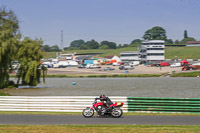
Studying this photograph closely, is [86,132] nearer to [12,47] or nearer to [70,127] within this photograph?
[70,127]

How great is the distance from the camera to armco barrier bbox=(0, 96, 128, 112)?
70.0ft

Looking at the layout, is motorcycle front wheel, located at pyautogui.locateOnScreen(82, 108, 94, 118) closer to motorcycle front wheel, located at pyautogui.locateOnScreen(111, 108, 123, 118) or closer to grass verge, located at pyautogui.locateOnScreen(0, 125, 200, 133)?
motorcycle front wheel, located at pyautogui.locateOnScreen(111, 108, 123, 118)

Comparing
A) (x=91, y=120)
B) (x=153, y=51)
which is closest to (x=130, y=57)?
(x=153, y=51)

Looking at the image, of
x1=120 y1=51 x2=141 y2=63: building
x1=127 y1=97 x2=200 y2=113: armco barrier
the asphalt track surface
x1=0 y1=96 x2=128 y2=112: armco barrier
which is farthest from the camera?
x1=120 y1=51 x2=141 y2=63: building

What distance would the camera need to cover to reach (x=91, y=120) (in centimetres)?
1781

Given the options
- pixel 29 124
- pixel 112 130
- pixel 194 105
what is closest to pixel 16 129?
pixel 29 124

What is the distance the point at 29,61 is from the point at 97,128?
42.5 meters

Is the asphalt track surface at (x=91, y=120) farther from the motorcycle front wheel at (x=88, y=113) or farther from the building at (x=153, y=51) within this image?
the building at (x=153, y=51)

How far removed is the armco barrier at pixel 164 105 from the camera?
20100mm

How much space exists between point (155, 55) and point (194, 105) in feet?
462

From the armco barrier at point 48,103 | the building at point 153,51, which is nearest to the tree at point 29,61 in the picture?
the armco barrier at point 48,103

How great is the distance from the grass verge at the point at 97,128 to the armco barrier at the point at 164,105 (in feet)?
17.5

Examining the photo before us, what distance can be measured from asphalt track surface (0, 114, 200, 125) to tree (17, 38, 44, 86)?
35345 millimetres

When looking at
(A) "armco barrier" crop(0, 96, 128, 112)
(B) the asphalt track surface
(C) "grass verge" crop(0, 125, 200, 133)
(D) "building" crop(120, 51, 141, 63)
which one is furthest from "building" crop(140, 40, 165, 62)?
(C) "grass verge" crop(0, 125, 200, 133)
